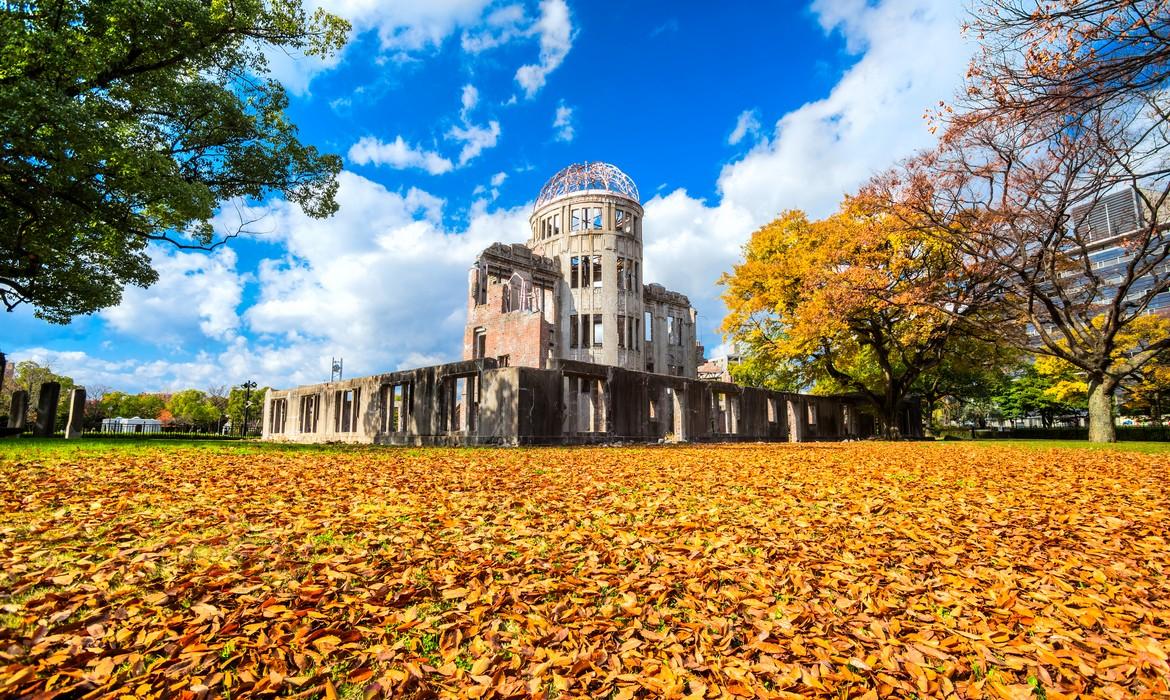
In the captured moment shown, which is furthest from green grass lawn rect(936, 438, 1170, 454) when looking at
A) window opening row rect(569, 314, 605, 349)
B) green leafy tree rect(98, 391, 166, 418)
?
green leafy tree rect(98, 391, 166, 418)

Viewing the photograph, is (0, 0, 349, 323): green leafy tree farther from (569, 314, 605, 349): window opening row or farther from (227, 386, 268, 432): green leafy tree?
(227, 386, 268, 432): green leafy tree

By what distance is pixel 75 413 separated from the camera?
1744cm

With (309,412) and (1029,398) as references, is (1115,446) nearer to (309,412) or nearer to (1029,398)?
(1029,398)

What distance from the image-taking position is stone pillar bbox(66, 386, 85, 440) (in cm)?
1733

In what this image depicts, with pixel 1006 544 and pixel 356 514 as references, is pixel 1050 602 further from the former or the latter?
pixel 356 514

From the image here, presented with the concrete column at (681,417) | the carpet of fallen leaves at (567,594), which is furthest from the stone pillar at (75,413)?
the concrete column at (681,417)

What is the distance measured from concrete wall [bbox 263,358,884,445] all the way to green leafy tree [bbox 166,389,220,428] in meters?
38.1

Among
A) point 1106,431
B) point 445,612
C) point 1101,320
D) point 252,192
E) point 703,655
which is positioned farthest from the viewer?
point 1101,320

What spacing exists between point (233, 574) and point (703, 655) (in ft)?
9.86

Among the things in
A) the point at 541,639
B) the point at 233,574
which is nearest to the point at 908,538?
the point at 541,639

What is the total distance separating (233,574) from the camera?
352 centimetres

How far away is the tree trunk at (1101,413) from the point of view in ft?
66.0

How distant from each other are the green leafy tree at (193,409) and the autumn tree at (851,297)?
187 feet

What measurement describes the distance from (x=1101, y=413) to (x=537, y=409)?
21.4 m
